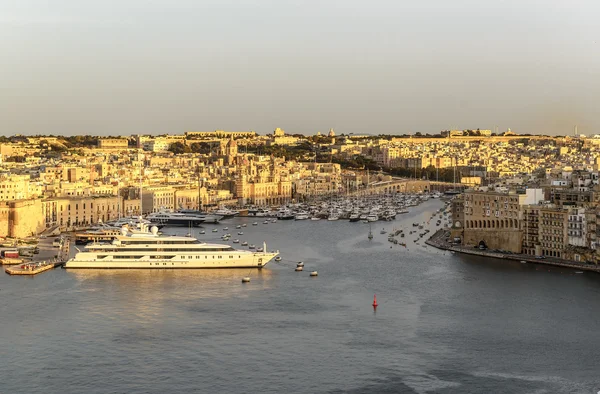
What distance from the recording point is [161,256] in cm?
1596

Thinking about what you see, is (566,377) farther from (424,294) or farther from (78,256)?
(78,256)

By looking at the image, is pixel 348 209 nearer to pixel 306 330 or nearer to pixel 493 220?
pixel 493 220

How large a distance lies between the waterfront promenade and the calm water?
47cm

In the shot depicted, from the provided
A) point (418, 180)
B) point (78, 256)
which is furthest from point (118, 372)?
point (418, 180)

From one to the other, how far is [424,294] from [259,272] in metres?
3.14

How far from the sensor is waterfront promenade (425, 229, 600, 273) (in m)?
15.8

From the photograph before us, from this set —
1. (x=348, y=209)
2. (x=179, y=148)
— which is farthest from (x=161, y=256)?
(x=179, y=148)

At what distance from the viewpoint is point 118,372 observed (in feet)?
31.7

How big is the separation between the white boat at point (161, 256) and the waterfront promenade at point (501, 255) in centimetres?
426

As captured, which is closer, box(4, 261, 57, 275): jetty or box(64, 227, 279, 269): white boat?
box(4, 261, 57, 275): jetty

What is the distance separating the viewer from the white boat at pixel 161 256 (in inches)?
629

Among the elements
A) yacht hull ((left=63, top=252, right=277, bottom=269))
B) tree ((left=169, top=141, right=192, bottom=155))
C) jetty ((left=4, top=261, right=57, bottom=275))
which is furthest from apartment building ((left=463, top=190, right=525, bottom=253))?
tree ((left=169, top=141, right=192, bottom=155))

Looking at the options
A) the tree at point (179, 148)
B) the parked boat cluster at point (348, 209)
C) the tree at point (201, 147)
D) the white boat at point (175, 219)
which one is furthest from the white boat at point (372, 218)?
the tree at point (201, 147)

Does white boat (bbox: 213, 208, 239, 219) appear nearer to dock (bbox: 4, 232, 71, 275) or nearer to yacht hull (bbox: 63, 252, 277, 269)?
dock (bbox: 4, 232, 71, 275)
